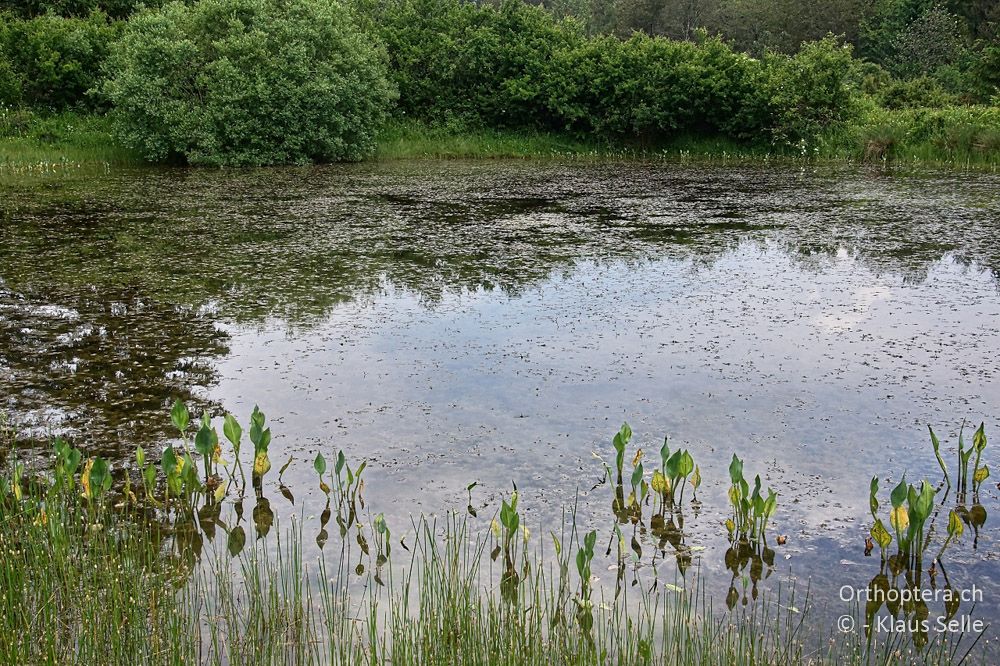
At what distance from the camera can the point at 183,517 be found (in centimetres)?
333

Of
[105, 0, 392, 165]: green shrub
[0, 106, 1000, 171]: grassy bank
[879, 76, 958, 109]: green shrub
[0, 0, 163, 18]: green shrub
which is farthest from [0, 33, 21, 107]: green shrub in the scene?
[879, 76, 958, 109]: green shrub

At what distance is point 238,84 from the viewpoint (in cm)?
1545

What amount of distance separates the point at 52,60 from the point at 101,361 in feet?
50.4

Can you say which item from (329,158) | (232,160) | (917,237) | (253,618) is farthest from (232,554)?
(329,158)

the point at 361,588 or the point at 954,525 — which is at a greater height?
the point at 954,525

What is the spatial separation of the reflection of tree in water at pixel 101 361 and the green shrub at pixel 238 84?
9346mm

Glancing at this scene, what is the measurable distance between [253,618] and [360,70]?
15.6 m

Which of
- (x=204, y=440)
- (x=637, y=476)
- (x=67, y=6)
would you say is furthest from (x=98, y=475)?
(x=67, y=6)

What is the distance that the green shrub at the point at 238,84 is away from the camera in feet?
50.3

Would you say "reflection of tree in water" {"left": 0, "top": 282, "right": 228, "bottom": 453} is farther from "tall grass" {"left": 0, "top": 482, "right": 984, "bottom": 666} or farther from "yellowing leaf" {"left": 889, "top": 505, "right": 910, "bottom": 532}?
"yellowing leaf" {"left": 889, "top": 505, "right": 910, "bottom": 532}

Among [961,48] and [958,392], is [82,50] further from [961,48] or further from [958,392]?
[961,48]

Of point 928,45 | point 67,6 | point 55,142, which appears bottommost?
point 55,142

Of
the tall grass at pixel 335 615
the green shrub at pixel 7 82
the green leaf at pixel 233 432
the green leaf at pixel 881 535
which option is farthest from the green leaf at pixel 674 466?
the green shrub at pixel 7 82

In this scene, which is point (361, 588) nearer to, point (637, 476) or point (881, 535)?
point (637, 476)
